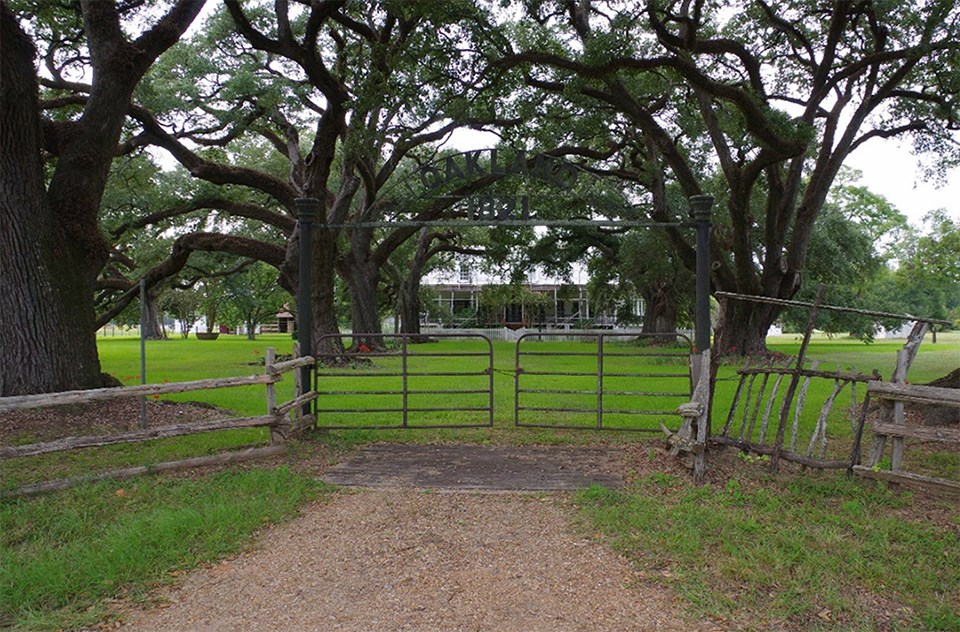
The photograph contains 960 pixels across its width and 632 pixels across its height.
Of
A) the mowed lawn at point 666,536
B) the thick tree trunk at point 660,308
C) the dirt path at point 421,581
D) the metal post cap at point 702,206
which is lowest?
the dirt path at point 421,581

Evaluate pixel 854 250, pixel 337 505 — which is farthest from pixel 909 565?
pixel 854 250

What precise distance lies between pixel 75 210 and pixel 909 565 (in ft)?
34.1

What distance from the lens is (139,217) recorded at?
67.1 feet

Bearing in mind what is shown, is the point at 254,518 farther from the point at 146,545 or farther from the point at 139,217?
the point at 139,217

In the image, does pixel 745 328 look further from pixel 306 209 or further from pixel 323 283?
pixel 306 209

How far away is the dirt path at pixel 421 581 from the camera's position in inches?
147

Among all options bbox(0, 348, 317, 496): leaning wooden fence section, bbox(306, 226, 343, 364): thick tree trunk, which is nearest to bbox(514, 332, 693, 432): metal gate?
bbox(0, 348, 317, 496): leaning wooden fence section

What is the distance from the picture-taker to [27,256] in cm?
825

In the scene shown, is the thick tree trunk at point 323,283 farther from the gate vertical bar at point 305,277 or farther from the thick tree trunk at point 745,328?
the thick tree trunk at point 745,328

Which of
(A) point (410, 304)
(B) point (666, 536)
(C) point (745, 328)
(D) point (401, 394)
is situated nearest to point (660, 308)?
(C) point (745, 328)

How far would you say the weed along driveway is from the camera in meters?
3.74

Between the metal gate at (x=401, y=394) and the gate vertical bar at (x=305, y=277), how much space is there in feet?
0.92

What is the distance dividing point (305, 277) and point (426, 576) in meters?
5.18

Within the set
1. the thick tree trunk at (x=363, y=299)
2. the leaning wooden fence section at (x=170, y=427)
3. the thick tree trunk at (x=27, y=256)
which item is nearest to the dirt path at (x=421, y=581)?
the leaning wooden fence section at (x=170, y=427)
